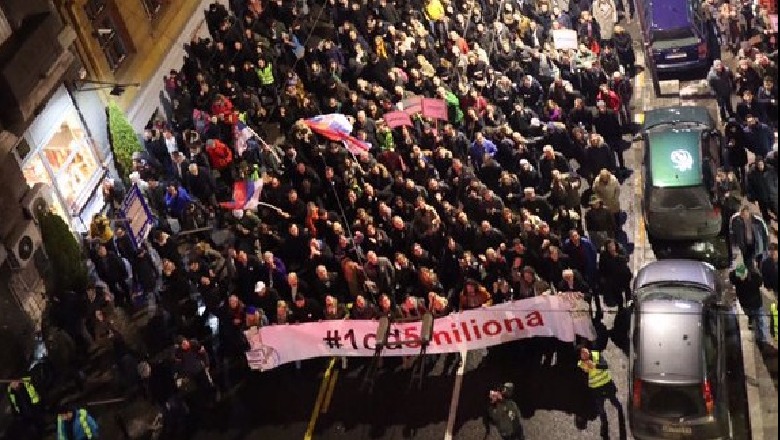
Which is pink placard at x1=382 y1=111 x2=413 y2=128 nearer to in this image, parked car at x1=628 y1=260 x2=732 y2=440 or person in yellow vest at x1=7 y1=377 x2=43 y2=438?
parked car at x1=628 y1=260 x2=732 y2=440

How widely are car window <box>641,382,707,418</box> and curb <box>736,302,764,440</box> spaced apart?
3.73ft

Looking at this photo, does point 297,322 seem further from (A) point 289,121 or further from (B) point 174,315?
(A) point 289,121

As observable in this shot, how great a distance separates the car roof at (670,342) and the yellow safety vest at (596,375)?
66cm

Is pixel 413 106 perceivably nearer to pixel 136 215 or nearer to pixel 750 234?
pixel 136 215

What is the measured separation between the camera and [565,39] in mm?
24578

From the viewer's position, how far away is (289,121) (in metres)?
24.0

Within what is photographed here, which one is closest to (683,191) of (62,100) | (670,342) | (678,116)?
(678,116)

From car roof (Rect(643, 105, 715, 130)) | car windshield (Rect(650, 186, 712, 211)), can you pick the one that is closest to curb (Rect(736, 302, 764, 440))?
car windshield (Rect(650, 186, 712, 211))

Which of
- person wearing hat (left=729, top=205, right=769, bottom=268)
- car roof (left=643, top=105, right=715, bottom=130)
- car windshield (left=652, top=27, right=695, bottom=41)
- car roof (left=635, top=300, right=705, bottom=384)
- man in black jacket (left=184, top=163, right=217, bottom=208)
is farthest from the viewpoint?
car windshield (left=652, top=27, right=695, bottom=41)

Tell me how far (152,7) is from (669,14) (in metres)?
13.1

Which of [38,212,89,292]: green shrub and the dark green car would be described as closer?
the dark green car

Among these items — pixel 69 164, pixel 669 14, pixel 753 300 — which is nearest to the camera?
pixel 753 300

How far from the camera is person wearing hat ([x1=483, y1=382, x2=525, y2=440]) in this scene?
1538 centimetres

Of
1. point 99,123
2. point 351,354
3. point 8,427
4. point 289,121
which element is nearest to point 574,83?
point 289,121
